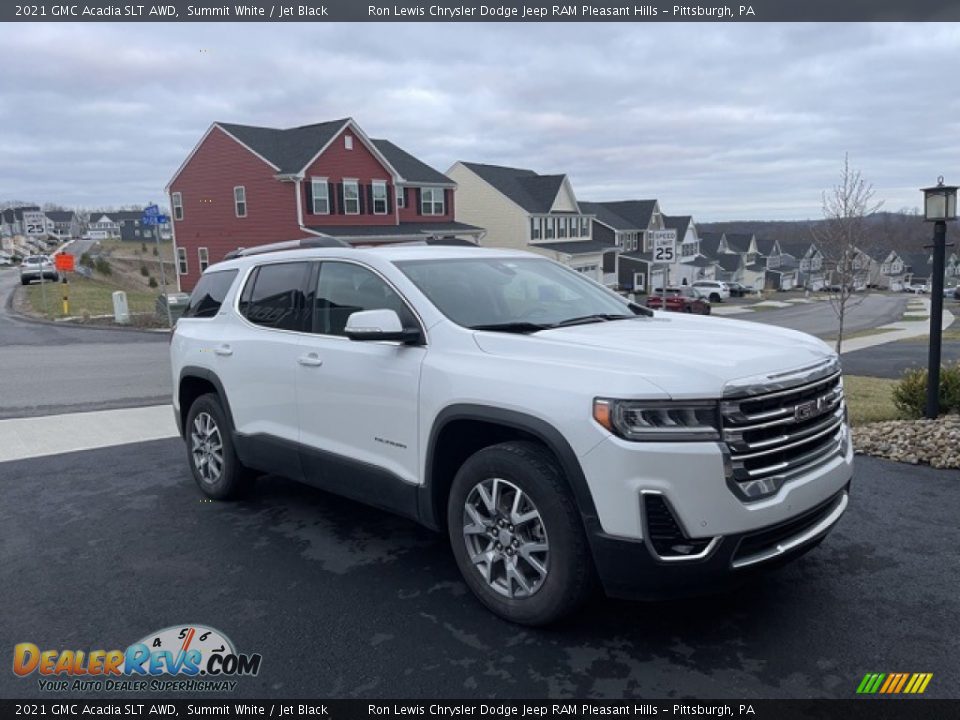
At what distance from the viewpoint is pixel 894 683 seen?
120 inches

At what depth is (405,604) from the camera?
3850mm

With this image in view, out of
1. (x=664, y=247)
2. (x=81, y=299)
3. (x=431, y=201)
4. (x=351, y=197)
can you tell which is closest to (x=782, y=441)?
(x=664, y=247)

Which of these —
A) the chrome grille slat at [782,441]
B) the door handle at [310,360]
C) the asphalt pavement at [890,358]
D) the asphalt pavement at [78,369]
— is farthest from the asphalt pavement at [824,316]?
the door handle at [310,360]

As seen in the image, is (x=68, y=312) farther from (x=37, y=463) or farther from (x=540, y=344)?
(x=540, y=344)

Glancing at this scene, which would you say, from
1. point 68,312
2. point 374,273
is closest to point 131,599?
point 374,273

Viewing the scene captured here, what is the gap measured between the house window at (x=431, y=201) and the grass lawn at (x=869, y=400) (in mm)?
28015

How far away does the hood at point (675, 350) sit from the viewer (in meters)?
3.11

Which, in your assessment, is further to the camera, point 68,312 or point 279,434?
point 68,312

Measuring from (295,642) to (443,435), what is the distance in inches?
48.6

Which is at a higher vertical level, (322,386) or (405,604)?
(322,386)

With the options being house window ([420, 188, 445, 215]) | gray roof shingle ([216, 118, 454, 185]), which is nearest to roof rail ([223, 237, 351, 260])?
gray roof shingle ([216, 118, 454, 185])

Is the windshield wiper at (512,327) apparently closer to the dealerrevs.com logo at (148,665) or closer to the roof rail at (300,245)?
the roof rail at (300,245)

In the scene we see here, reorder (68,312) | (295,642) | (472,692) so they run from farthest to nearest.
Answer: (68,312)
(295,642)
(472,692)

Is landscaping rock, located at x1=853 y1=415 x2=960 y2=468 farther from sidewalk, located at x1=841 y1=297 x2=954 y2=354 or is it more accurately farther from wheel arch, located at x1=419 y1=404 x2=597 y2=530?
sidewalk, located at x1=841 y1=297 x2=954 y2=354
